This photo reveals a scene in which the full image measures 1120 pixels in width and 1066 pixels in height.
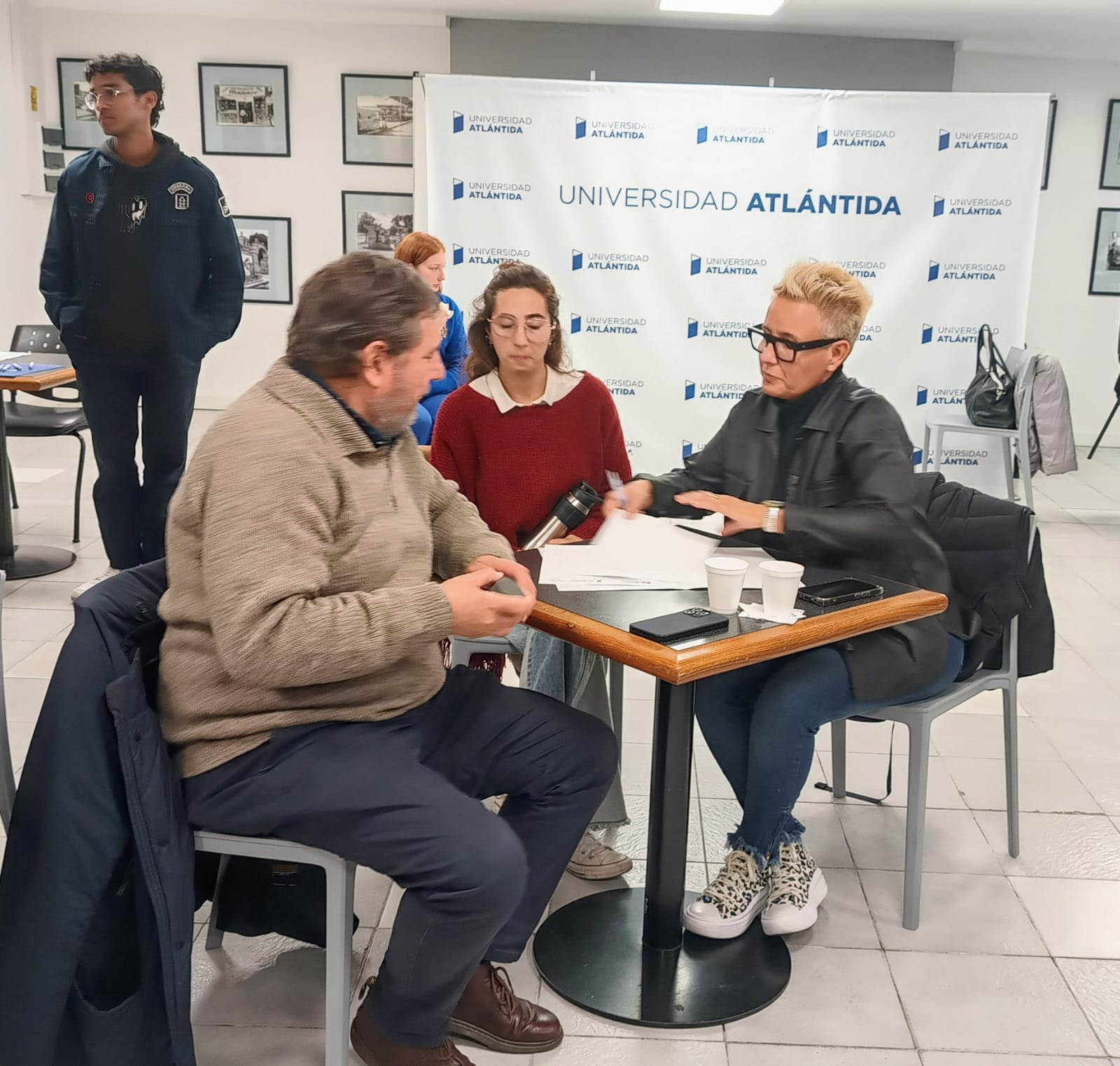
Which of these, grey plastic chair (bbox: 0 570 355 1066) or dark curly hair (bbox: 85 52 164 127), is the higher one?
dark curly hair (bbox: 85 52 164 127)

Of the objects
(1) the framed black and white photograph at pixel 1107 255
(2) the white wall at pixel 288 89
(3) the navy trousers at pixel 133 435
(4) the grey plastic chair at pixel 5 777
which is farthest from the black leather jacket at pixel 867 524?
(1) the framed black and white photograph at pixel 1107 255

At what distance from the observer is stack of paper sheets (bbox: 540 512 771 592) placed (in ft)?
6.14

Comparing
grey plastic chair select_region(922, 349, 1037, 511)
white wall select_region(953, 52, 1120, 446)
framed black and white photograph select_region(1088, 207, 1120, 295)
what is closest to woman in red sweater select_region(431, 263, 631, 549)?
grey plastic chair select_region(922, 349, 1037, 511)

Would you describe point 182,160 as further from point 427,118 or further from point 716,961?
A: point 716,961

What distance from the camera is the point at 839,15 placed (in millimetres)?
6172

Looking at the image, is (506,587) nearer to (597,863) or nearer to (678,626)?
(678,626)

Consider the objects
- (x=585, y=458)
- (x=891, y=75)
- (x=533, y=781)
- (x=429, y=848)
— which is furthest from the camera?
(x=891, y=75)

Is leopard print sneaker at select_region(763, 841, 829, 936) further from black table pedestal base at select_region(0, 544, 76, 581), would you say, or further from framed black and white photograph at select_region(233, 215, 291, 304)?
framed black and white photograph at select_region(233, 215, 291, 304)

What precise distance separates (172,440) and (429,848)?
2.72 metres

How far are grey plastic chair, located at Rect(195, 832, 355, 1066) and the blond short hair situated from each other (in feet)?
4.16

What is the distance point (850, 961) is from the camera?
2.03m

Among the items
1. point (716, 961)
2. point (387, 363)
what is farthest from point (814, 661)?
point (387, 363)

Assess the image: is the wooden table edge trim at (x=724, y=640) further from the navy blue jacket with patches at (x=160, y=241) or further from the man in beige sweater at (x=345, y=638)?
the navy blue jacket with patches at (x=160, y=241)

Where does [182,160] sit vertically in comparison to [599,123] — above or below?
below
